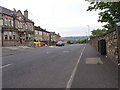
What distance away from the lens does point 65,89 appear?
15.0ft

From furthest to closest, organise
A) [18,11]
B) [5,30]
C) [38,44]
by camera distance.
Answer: [18,11] → [38,44] → [5,30]

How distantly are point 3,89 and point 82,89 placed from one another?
2.51 m

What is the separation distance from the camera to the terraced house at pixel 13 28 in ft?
119

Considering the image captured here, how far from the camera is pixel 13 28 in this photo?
3909cm

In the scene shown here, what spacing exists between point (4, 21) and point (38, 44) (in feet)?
35.1

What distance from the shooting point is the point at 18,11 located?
44812 millimetres

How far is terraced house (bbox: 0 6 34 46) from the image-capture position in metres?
36.2

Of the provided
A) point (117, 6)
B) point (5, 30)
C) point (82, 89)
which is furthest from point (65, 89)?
point (5, 30)

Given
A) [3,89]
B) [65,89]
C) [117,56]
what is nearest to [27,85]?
[3,89]

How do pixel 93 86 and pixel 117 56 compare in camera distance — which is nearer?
pixel 93 86

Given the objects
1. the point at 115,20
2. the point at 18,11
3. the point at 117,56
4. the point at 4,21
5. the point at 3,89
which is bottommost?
the point at 3,89

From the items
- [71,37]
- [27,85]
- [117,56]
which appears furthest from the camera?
[71,37]

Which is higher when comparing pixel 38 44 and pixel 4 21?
pixel 4 21

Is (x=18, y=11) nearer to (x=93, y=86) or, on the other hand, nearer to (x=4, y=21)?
(x=4, y=21)
